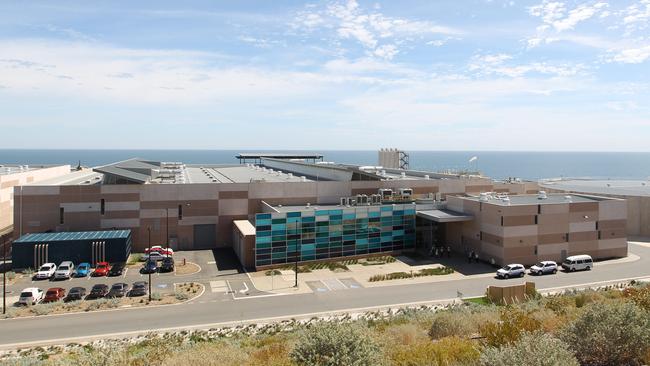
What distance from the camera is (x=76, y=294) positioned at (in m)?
34.7

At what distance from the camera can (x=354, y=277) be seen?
135ft

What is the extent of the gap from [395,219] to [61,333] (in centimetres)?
3115

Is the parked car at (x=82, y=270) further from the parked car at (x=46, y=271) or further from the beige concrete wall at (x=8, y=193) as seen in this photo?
the beige concrete wall at (x=8, y=193)

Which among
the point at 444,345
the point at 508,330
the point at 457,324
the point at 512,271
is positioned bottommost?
the point at 512,271

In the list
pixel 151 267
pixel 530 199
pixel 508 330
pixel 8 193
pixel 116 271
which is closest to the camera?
pixel 508 330

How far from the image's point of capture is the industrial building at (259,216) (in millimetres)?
45531

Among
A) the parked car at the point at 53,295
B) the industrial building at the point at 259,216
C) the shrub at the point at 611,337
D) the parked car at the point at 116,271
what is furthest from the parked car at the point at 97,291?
the shrub at the point at 611,337

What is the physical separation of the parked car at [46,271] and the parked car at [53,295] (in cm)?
564

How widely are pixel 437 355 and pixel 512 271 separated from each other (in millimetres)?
26073

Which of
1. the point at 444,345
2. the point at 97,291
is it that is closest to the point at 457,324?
the point at 444,345

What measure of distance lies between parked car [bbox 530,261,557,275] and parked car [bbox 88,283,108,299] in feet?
110

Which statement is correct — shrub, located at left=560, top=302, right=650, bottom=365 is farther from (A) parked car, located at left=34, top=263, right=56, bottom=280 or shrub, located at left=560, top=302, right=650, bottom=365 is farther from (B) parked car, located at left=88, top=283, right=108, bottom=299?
(A) parked car, located at left=34, top=263, right=56, bottom=280

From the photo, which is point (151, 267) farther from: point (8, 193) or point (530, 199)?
point (530, 199)

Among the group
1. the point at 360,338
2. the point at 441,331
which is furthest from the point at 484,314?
the point at 360,338
